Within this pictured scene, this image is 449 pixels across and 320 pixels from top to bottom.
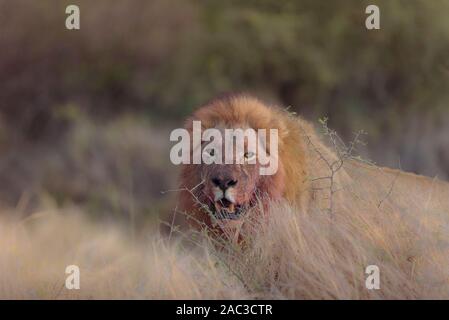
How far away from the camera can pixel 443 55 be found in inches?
653

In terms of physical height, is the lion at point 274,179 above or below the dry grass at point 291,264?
above

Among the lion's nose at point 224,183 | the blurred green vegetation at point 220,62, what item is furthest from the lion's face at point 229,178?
the blurred green vegetation at point 220,62

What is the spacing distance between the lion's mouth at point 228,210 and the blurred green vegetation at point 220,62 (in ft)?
36.3

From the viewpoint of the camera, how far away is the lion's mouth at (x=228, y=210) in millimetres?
5176

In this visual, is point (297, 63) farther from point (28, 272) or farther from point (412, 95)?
point (28, 272)

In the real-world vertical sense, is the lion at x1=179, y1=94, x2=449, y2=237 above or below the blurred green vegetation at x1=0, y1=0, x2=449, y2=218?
below

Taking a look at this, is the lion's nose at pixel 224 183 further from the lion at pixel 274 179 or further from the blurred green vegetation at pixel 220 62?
the blurred green vegetation at pixel 220 62

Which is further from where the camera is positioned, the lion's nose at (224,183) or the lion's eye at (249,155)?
the lion's eye at (249,155)

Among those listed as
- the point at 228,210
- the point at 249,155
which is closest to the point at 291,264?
the point at 228,210

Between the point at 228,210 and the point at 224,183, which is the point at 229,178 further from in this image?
the point at 228,210

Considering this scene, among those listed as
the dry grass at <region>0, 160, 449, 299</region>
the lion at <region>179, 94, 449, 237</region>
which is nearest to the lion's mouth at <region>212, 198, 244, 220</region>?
the lion at <region>179, 94, 449, 237</region>

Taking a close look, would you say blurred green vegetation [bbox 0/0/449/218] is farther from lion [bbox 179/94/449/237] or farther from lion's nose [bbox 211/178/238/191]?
lion's nose [bbox 211/178/238/191]

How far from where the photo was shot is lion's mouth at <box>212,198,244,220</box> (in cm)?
518

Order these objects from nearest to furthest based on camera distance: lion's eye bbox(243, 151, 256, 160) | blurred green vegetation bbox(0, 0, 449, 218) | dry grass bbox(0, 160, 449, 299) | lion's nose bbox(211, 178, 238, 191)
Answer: dry grass bbox(0, 160, 449, 299)
lion's nose bbox(211, 178, 238, 191)
lion's eye bbox(243, 151, 256, 160)
blurred green vegetation bbox(0, 0, 449, 218)
